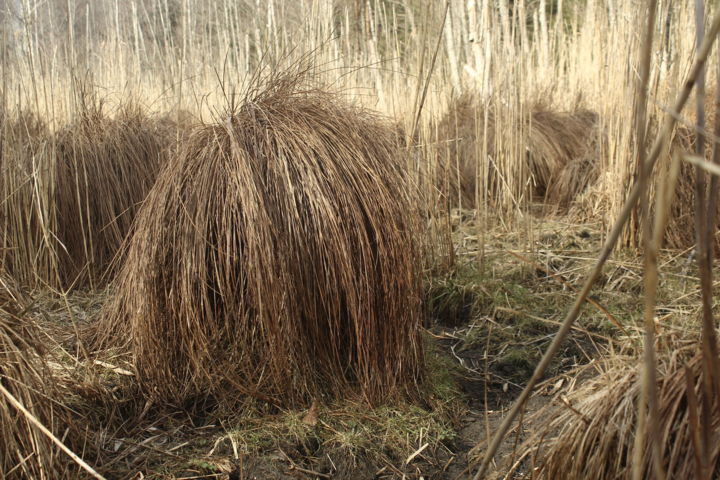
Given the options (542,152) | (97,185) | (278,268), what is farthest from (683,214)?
(97,185)

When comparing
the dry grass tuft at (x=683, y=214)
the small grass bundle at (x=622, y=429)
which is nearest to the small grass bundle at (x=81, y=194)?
the small grass bundle at (x=622, y=429)

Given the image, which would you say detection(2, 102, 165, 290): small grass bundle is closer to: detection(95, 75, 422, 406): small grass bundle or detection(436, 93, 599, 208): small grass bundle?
detection(95, 75, 422, 406): small grass bundle

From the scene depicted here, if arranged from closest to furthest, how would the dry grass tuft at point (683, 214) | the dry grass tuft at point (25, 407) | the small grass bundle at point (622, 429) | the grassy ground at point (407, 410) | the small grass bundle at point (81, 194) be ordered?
the small grass bundle at point (622, 429)
the dry grass tuft at point (25, 407)
the grassy ground at point (407, 410)
the small grass bundle at point (81, 194)
the dry grass tuft at point (683, 214)

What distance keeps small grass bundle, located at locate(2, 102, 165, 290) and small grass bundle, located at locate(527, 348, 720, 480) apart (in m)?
2.13

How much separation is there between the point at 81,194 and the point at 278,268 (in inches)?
69.9

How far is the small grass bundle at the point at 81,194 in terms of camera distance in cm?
284

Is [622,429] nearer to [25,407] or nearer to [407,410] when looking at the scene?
[407,410]

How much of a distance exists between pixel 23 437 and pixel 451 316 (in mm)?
1716

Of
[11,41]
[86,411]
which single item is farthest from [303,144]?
[11,41]

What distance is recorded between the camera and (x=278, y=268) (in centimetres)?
183

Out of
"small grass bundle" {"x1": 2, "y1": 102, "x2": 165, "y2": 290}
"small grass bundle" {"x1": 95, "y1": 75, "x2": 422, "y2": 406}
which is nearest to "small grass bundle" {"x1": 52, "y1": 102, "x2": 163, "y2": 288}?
"small grass bundle" {"x1": 2, "y1": 102, "x2": 165, "y2": 290}

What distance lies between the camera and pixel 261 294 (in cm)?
181

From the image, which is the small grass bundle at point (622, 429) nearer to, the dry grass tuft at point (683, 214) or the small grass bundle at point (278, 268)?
the small grass bundle at point (278, 268)

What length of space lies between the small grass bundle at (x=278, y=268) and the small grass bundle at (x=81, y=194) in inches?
41.3
